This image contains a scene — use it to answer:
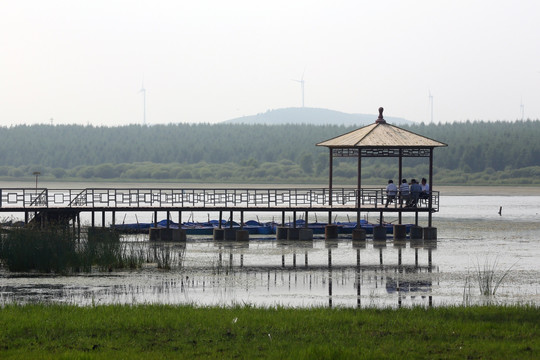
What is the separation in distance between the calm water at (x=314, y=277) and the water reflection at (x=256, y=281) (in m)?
0.03

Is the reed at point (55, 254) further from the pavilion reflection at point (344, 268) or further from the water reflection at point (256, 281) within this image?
the pavilion reflection at point (344, 268)

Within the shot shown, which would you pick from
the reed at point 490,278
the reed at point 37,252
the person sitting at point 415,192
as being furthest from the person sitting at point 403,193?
the reed at point 37,252

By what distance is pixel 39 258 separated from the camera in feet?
105

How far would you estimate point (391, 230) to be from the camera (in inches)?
2106

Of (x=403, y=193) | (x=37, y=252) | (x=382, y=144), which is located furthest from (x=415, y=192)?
(x=37, y=252)

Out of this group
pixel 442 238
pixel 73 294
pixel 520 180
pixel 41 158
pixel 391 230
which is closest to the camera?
pixel 73 294

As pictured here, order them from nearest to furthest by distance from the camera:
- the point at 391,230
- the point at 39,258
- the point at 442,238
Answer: the point at 39,258 < the point at 442,238 < the point at 391,230

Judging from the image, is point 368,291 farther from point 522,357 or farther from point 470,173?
point 470,173

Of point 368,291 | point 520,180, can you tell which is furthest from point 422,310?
point 520,180

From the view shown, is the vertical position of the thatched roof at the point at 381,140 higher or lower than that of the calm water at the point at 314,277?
higher

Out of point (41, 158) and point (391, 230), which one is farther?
point (41, 158)

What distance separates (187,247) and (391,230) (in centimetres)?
1414

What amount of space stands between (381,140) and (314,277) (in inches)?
662

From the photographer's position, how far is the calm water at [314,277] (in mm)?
26047
